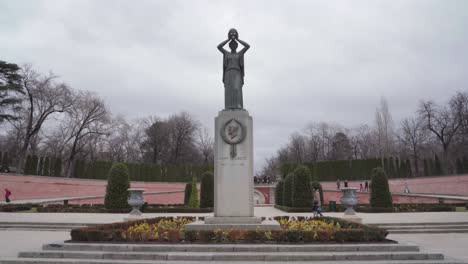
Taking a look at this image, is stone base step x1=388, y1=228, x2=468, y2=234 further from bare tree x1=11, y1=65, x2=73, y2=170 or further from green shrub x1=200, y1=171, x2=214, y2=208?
bare tree x1=11, y1=65, x2=73, y2=170

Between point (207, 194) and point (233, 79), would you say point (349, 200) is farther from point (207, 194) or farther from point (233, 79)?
point (207, 194)

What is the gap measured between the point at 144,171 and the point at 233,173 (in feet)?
119

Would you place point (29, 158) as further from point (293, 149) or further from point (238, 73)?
point (293, 149)

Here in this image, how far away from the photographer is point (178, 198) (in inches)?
1753

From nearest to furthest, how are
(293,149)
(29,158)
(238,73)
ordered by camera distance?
(238,73), (29,158), (293,149)

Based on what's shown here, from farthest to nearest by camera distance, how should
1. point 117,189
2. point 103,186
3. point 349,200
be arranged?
point 103,186 → point 117,189 → point 349,200

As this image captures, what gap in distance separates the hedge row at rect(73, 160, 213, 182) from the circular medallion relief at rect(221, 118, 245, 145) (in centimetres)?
3326

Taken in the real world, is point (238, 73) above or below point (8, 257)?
above

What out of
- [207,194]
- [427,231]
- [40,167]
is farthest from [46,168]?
[427,231]

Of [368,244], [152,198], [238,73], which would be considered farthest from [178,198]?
[368,244]

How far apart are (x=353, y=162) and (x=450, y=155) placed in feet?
44.9

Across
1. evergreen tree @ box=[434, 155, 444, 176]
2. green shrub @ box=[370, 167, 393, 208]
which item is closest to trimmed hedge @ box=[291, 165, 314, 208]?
green shrub @ box=[370, 167, 393, 208]

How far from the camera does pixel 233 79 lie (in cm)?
1230

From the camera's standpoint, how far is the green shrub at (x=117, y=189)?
23.9 meters
